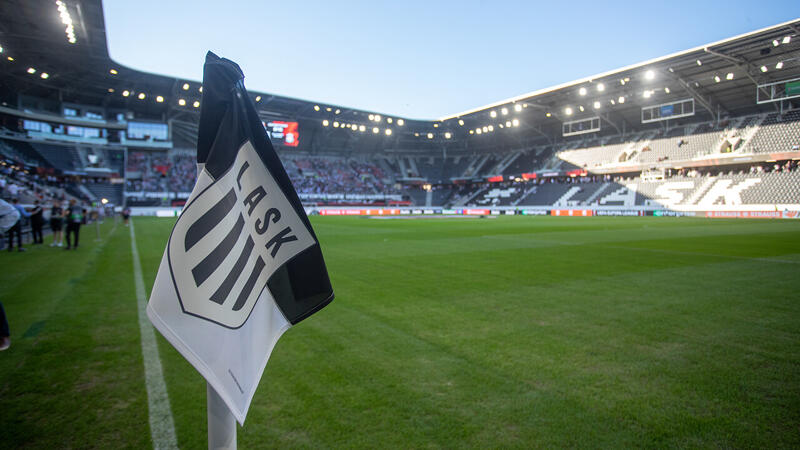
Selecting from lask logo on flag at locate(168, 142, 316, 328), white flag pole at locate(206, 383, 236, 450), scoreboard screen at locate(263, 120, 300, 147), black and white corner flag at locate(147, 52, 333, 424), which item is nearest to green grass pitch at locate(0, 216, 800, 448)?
white flag pole at locate(206, 383, 236, 450)

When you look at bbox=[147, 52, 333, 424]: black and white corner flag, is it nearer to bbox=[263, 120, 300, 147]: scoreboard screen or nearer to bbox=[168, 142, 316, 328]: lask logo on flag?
bbox=[168, 142, 316, 328]: lask logo on flag

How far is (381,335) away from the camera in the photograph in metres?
4.76

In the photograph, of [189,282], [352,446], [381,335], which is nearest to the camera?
[189,282]

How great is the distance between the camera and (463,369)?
374 centimetres

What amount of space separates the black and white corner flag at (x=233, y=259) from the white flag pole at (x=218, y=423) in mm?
127

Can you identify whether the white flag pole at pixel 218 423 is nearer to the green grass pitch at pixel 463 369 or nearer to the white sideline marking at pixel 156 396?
the green grass pitch at pixel 463 369

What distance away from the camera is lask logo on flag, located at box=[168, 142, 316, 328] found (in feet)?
4.25

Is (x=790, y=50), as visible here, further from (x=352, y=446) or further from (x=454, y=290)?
(x=352, y=446)

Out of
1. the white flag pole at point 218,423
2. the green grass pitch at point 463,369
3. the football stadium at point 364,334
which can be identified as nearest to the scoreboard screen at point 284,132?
the football stadium at point 364,334

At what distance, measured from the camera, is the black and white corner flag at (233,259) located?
127 centimetres

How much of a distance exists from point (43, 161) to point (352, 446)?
57.9 metres

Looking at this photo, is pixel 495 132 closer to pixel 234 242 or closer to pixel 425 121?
pixel 425 121

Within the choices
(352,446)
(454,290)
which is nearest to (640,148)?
(454,290)

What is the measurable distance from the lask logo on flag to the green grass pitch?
1585 millimetres
